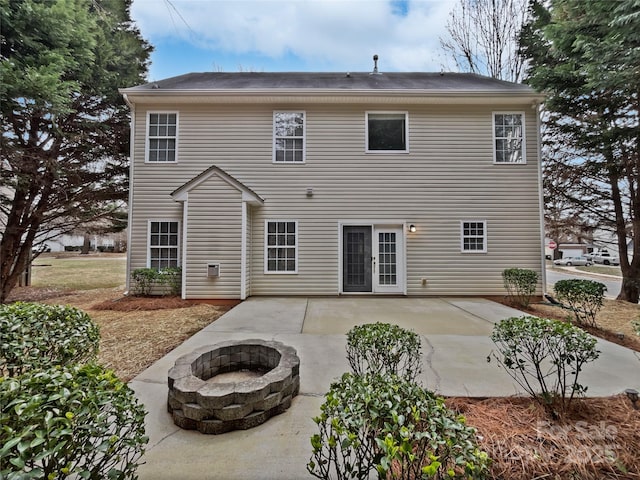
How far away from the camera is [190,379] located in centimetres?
232

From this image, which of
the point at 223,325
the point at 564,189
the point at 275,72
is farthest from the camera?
the point at 275,72

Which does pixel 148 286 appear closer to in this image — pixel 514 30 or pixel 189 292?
pixel 189 292

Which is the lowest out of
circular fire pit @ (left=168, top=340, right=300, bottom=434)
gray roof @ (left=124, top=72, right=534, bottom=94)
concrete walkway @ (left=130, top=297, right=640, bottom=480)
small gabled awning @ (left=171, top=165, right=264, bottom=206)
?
concrete walkway @ (left=130, top=297, right=640, bottom=480)

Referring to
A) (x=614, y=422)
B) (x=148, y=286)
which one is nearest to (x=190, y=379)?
(x=614, y=422)

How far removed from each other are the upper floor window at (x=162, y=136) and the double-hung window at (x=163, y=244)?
6.38 ft

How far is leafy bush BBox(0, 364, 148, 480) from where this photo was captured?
1.04m

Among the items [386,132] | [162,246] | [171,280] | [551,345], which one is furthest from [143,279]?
[551,345]

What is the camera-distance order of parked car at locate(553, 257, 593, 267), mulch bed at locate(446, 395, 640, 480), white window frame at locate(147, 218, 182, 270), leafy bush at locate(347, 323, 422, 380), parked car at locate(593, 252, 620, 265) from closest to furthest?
mulch bed at locate(446, 395, 640, 480) < leafy bush at locate(347, 323, 422, 380) < white window frame at locate(147, 218, 182, 270) < parked car at locate(553, 257, 593, 267) < parked car at locate(593, 252, 620, 265)

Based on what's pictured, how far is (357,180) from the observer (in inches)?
319

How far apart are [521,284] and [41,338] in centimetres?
894

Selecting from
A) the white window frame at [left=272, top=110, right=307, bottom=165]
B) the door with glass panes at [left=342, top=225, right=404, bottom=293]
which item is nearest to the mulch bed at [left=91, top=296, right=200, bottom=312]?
the door with glass panes at [left=342, top=225, right=404, bottom=293]

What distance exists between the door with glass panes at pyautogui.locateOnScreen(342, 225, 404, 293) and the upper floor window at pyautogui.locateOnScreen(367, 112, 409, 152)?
2427 millimetres

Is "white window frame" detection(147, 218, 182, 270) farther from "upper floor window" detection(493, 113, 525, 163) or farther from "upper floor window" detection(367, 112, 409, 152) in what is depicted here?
"upper floor window" detection(493, 113, 525, 163)

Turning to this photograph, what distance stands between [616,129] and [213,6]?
→ 10122 mm
